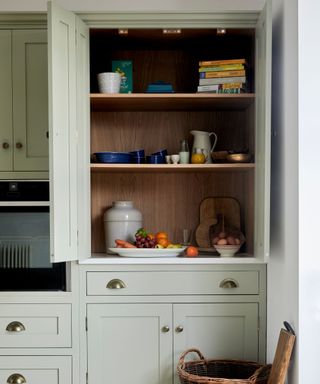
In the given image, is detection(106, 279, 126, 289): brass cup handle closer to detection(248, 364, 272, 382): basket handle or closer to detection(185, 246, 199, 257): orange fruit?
detection(185, 246, 199, 257): orange fruit

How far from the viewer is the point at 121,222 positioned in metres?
3.01

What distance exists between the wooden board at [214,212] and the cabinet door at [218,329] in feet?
1.61

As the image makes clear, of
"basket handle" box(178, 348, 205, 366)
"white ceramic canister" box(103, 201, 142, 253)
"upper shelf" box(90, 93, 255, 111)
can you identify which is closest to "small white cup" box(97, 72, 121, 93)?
"upper shelf" box(90, 93, 255, 111)

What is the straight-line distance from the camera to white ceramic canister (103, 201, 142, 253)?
3010 millimetres

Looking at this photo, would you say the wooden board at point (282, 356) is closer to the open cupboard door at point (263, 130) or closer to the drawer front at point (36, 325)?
the open cupboard door at point (263, 130)

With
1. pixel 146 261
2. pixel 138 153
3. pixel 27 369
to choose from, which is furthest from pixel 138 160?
pixel 27 369

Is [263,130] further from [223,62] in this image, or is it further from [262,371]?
[262,371]

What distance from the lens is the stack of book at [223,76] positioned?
111 inches

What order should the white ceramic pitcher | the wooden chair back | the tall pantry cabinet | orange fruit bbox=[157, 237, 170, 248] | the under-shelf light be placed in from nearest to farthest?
the wooden chair back < the tall pantry cabinet < the under-shelf light < orange fruit bbox=[157, 237, 170, 248] < the white ceramic pitcher

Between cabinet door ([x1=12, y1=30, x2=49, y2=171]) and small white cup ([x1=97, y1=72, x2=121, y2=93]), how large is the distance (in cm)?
27

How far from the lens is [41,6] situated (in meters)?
2.95

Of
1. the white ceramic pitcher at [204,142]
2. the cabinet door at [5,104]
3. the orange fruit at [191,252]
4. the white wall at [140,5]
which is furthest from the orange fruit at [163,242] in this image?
the white wall at [140,5]

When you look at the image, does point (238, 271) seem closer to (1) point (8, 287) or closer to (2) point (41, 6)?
(1) point (8, 287)
